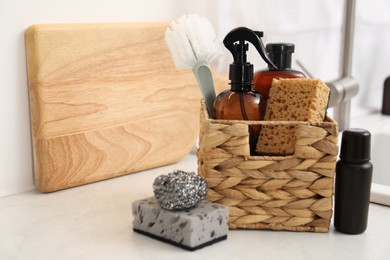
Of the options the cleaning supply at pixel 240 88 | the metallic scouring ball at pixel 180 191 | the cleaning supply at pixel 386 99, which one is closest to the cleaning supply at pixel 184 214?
the metallic scouring ball at pixel 180 191

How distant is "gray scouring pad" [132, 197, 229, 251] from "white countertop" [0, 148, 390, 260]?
0.03 ft

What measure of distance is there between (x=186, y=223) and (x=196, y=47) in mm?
255

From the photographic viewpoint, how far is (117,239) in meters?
0.71

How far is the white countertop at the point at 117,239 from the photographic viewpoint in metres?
0.67

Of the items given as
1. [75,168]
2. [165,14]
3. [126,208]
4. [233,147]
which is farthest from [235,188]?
[165,14]

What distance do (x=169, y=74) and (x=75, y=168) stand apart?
250 mm

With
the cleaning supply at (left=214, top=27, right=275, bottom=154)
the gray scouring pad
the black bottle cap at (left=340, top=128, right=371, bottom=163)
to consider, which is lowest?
the gray scouring pad

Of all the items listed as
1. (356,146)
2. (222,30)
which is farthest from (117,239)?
(222,30)

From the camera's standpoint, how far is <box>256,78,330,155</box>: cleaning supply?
0.72m

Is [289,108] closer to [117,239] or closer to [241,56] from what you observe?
[241,56]

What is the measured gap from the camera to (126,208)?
2.75 ft

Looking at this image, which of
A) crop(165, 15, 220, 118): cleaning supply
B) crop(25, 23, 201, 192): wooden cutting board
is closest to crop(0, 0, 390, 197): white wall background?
crop(25, 23, 201, 192): wooden cutting board

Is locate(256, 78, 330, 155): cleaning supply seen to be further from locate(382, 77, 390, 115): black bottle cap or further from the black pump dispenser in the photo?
locate(382, 77, 390, 115): black bottle cap

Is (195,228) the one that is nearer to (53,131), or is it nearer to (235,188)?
(235,188)
